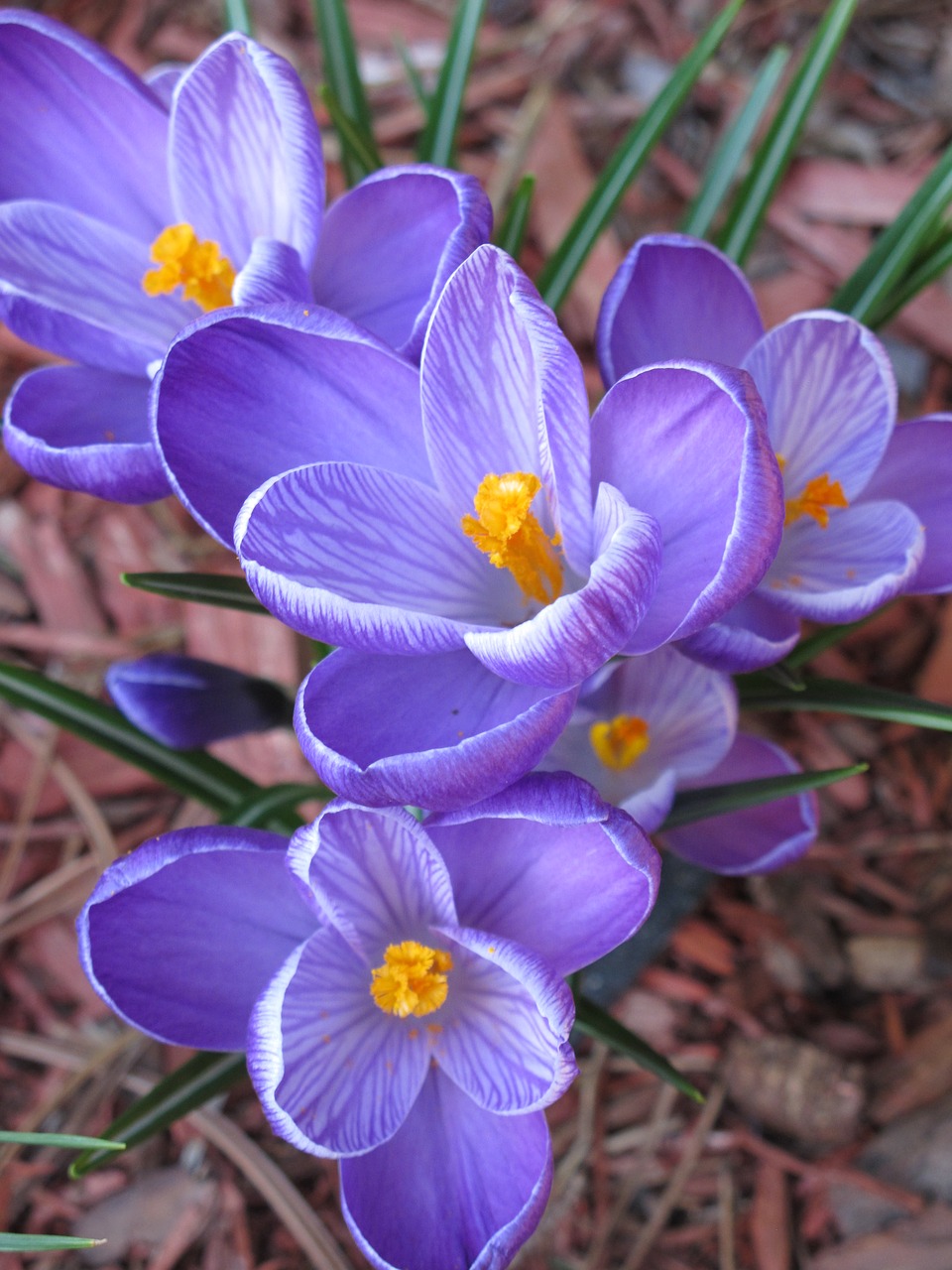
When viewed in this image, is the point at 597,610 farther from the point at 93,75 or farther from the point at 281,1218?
the point at 281,1218

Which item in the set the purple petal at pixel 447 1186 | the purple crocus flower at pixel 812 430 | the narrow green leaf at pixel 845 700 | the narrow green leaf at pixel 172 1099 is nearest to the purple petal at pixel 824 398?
the purple crocus flower at pixel 812 430

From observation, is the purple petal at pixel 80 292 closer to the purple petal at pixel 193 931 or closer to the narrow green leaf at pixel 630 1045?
the purple petal at pixel 193 931

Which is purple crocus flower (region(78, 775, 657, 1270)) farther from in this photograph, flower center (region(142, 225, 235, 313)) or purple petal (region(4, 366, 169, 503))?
flower center (region(142, 225, 235, 313))

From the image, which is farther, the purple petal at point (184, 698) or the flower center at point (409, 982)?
the purple petal at point (184, 698)

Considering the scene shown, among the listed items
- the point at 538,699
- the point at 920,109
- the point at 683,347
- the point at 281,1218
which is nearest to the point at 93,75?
the point at 683,347

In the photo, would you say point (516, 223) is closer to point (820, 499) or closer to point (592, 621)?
point (820, 499)

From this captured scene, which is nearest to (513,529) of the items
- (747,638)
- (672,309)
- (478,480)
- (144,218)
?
(478,480)
